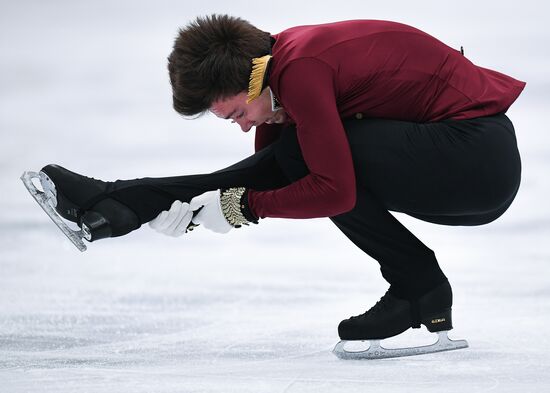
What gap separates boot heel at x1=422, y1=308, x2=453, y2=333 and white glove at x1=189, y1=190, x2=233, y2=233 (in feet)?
1.79

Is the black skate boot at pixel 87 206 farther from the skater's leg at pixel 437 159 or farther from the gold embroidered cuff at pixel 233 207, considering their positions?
the skater's leg at pixel 437 159

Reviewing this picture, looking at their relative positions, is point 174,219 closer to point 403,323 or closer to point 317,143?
point 317,143

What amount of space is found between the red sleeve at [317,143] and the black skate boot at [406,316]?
0.36 meters

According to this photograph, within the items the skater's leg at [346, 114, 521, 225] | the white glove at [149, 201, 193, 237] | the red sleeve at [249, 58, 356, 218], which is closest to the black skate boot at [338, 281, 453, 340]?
the skater's leg at [346, 114, 521, 225]

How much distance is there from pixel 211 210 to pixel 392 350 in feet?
1.87

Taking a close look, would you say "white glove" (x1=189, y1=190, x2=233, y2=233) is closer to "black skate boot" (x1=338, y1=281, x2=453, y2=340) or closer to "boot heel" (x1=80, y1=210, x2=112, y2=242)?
"boot heel" (x1=80, y1=210, x2=112, y2=242)

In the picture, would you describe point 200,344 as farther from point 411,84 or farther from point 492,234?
point 492,234

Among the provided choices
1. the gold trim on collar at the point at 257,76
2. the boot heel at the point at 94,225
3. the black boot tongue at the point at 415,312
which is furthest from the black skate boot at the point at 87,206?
the black boot tongue at the point at 415,312

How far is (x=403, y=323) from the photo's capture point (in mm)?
2199

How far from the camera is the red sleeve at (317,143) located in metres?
1.87

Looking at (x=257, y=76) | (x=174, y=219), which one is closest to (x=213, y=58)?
(x=257, y=76)

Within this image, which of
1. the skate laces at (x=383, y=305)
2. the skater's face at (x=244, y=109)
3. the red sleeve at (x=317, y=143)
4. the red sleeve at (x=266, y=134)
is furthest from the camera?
the red sleeve at (x=266, y=134)

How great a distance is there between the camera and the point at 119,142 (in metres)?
5.57

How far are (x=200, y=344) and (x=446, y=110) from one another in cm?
90
